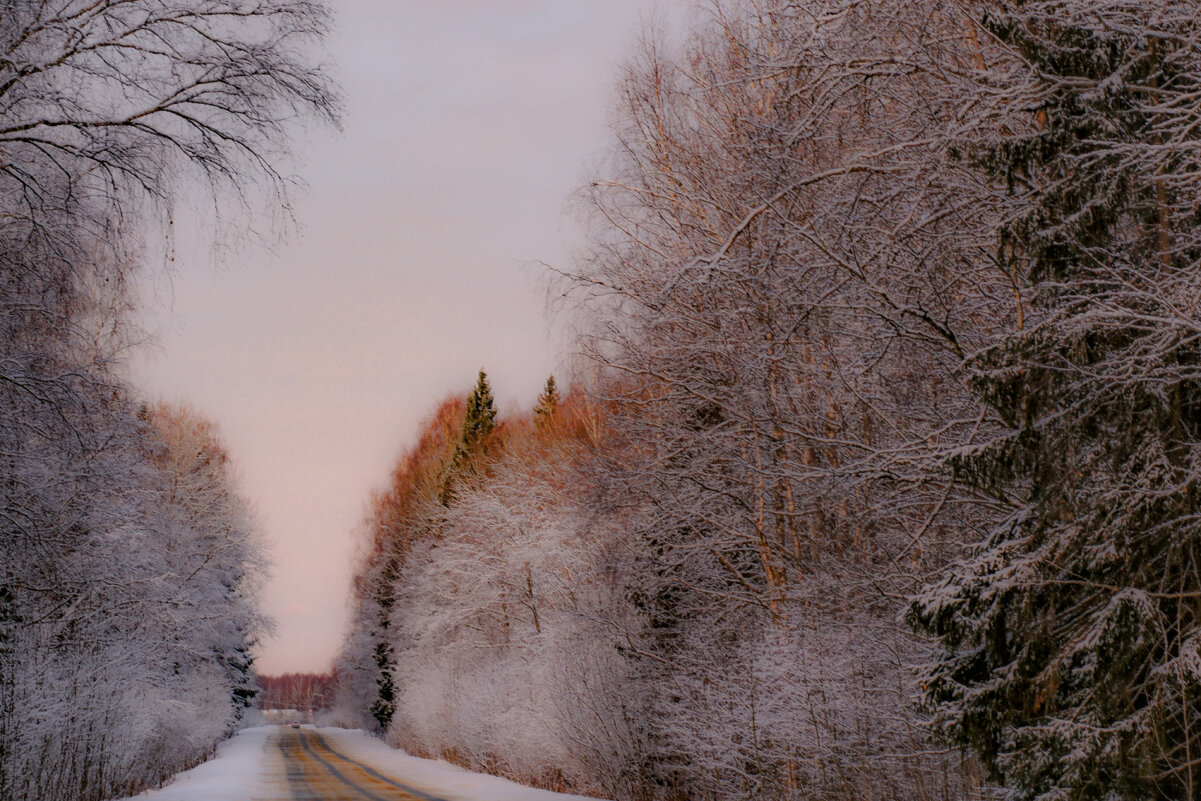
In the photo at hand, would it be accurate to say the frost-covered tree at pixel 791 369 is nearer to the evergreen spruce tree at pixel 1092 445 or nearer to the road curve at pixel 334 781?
the evergreen spruce tree at pixel 1092 445

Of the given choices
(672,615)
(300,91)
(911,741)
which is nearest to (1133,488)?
(911,741)

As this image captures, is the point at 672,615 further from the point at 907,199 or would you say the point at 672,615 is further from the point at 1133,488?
the point at 1133,488

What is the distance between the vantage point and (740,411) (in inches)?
384

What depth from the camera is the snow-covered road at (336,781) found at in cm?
1775

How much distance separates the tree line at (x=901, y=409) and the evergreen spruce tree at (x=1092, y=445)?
1.0 inches

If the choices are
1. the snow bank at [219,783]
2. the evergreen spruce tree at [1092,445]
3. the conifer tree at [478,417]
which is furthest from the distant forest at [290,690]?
the evergreen spruce tree at [1092,445]

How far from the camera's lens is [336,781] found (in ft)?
77.9

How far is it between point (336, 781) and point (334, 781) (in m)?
0.05

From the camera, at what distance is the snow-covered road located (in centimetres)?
1775

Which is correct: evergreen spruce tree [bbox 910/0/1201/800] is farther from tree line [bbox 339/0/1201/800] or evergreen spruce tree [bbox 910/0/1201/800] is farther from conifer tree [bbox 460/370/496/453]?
conifer tree [bbox 460/370/496/453]

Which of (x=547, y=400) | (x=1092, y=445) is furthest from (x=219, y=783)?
(x=547, y=400)

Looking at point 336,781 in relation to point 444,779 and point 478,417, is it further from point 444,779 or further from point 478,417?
point 478,417

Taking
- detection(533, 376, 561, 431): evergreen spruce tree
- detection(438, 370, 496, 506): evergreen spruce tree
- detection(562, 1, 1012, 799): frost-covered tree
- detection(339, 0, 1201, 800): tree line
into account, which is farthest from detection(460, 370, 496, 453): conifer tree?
detection(562, 1, 1012, 799): frost-covered tree

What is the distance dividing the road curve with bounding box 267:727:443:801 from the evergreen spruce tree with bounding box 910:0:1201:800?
47.4 feet
